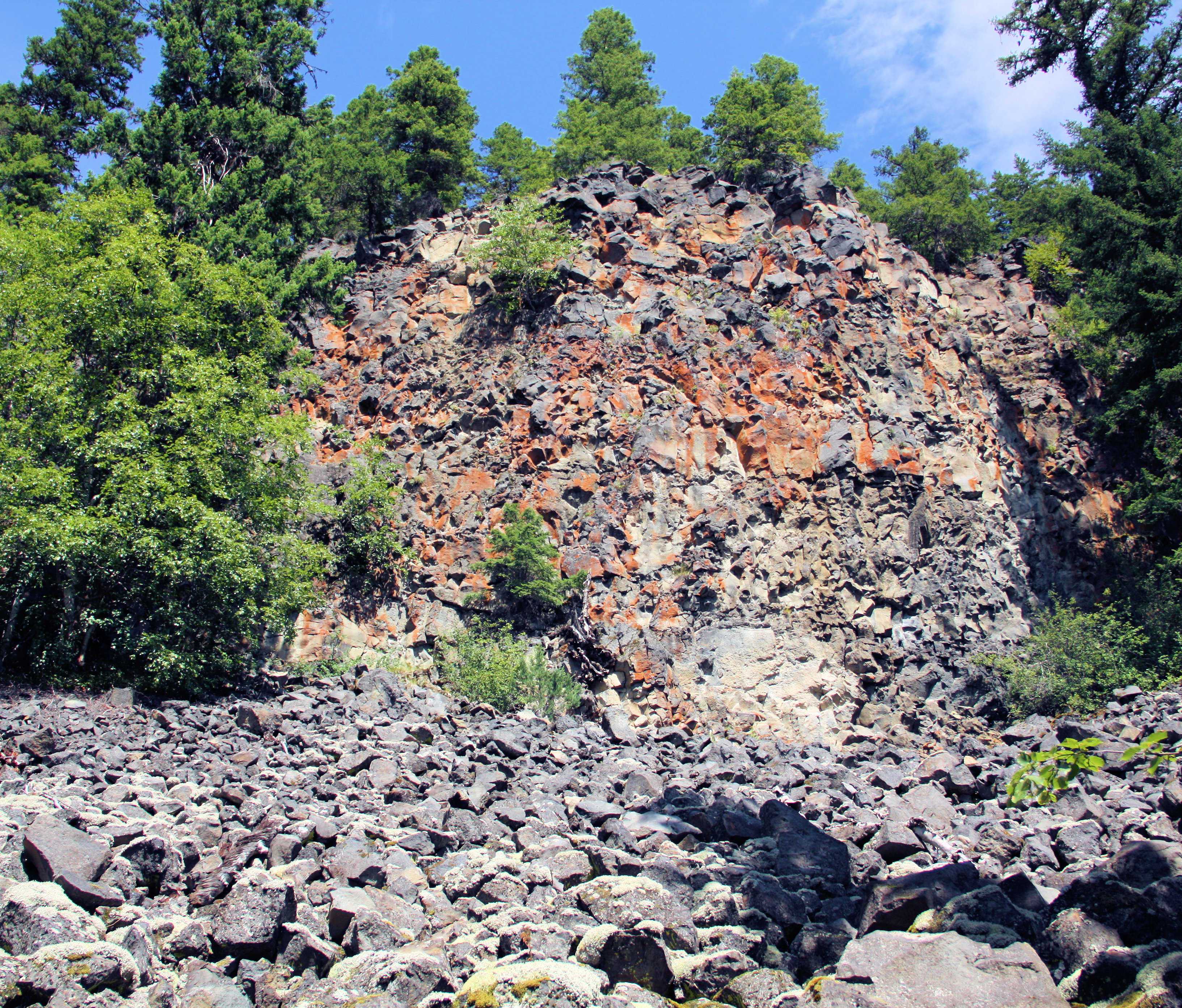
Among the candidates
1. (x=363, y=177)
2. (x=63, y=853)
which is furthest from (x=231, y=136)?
(x=63, y=853)

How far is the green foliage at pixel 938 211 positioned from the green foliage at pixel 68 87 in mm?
25353

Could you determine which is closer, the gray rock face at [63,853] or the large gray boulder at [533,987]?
the large gray boulder at [533,987]

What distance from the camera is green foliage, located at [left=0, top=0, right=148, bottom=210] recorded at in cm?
2356

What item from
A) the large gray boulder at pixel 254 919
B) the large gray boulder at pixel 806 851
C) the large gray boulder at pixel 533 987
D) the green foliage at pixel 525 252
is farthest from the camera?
the green foliage at pixel 525 252

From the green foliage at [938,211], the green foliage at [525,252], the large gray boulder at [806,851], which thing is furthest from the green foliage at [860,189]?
the large gray boulder at [806,851]

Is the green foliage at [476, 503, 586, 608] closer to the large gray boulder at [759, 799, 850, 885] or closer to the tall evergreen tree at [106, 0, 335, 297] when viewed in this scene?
the large gray boulder at [759, 799, 850, 885]

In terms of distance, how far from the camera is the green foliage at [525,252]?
19.8m

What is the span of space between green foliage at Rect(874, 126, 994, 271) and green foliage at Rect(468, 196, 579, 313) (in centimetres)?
1267

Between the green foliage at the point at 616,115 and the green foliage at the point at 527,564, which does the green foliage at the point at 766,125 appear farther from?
the green foliage at the point at 527,564

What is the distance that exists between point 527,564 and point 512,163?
21244 millimetres

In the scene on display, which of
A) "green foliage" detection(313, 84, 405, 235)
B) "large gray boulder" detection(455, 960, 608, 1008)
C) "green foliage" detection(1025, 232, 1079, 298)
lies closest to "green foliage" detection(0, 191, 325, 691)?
"large gray boulder" detection(455, 960, 608, 1008)

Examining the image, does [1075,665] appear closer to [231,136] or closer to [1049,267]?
[1049,267]

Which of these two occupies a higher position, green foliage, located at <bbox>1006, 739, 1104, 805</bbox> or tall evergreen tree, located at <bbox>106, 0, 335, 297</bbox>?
tall evergreen tree, located at <bbox>106, 0, 335, 297</bbox>

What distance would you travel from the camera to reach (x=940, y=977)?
4855mm
